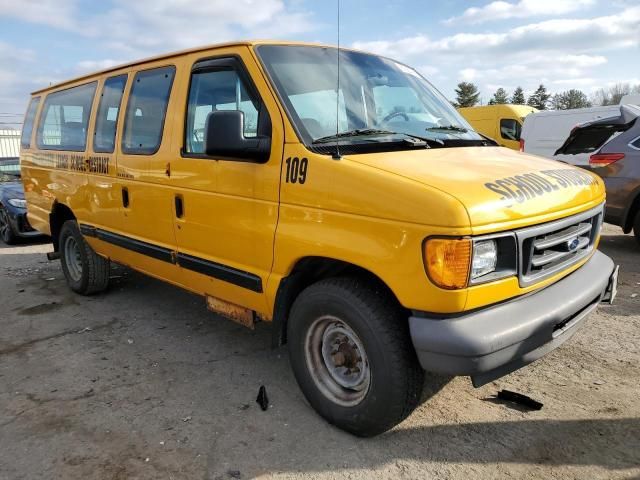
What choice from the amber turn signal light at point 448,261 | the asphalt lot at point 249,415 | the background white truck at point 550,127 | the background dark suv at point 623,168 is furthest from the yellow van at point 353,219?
the background white truck at point 550,127

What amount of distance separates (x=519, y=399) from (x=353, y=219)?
165cm

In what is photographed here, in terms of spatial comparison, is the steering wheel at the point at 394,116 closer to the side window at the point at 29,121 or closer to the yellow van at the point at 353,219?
the yellow van at the point at 353,219

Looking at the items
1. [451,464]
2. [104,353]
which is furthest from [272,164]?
[104,353]

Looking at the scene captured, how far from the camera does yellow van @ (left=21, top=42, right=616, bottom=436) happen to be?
90.3 inches

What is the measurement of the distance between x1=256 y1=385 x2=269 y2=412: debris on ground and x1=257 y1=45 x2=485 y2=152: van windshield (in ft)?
5.37

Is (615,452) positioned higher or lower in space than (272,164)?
lower

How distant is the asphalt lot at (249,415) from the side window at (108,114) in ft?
5.54

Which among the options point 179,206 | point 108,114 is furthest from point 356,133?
point 108,114

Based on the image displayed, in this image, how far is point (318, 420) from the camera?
9.85ft

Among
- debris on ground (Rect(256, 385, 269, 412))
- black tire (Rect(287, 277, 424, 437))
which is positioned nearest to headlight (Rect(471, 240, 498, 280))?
black tire (Rect(287, 277, 424, 437))

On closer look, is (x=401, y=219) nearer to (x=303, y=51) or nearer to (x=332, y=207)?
(x=332, y=207)

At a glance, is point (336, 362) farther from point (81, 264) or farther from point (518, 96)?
point (518, 96)

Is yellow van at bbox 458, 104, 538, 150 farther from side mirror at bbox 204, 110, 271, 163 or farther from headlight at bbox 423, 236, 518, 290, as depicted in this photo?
headlight at bbox 423, 236, 518, 290

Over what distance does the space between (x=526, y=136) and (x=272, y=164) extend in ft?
36.3
